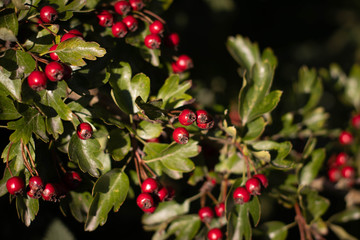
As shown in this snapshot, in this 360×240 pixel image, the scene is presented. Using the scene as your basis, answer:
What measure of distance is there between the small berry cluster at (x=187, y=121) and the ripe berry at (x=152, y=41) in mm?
267

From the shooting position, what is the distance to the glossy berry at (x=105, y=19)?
3.46 ft

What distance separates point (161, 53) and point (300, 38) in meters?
2.60

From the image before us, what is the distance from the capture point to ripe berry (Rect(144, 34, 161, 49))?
3.57ft

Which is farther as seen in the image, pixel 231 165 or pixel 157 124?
pixel 231 165

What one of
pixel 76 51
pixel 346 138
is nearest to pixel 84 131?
pixel 76 51

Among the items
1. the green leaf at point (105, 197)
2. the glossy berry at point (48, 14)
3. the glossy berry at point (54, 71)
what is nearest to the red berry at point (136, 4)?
the glossy berry at point (48, 14)

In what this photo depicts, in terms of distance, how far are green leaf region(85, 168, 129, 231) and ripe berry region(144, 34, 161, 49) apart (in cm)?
42

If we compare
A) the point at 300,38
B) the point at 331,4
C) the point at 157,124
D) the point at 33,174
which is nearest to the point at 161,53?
the point at 157,124

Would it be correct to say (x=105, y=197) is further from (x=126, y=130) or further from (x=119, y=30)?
(x=119, y=30)

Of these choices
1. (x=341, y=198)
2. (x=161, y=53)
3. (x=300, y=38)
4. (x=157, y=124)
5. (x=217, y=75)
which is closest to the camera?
(x=157, y=124)

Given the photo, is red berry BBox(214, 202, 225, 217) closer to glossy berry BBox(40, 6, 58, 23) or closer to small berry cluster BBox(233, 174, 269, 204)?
small berry cluster BBox(233, 174, 269, 204)

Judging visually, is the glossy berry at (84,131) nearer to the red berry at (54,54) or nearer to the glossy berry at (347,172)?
the red berry at (54,54)

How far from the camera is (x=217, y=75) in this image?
223cm

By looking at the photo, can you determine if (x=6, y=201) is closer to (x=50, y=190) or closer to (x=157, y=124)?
(x=50, y=190)
